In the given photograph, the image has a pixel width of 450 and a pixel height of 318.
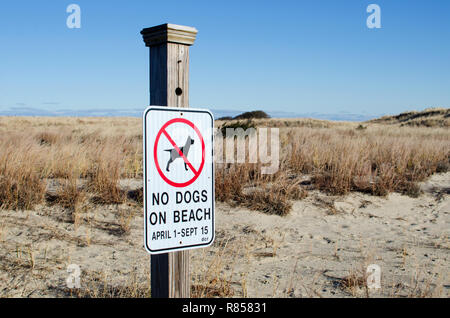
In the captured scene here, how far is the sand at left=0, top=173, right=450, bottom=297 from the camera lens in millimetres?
4023

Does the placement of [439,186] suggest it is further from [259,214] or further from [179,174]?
[179,174]

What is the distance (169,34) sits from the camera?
2.37 m

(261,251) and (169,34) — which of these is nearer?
(169,34)

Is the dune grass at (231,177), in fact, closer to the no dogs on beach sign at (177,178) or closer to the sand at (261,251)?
the sand at (261,251)

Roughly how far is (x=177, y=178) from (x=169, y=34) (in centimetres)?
83

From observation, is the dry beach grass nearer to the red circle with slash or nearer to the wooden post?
the wooden post

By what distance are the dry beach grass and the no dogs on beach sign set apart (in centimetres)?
140

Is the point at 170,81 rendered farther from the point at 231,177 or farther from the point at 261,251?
the point at 231,177

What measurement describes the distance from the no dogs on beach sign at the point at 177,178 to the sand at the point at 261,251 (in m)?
1.55

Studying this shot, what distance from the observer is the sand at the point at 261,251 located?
4023 mm

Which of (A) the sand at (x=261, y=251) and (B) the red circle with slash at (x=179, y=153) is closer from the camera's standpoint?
(B) the red circle with slash at (x=179, y=153)

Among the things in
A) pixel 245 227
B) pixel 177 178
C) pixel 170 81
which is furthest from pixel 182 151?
pixel 245 227

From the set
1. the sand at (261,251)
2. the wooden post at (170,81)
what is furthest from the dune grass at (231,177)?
the wooden post at (170,81)
